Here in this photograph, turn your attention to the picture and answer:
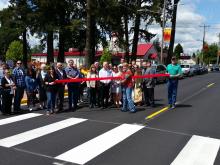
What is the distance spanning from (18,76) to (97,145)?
17.4ft

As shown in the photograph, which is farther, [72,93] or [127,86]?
[72,93]

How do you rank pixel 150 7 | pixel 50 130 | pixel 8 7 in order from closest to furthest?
pixel 50 130 → pixel 150 7 → pixel 8 7

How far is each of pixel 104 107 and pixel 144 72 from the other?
2017 millimetres

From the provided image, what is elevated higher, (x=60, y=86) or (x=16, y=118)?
(x=60, y=86)

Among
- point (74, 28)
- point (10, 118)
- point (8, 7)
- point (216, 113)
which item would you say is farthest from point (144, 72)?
point (8, 7)

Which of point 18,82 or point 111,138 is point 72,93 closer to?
point 18,82

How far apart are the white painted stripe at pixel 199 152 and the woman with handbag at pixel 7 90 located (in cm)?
608

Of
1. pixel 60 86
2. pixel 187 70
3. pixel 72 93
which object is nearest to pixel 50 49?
pixel 187 70

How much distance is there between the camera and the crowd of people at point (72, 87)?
12.1 meters

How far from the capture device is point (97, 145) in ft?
26.1

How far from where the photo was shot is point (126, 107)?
1302 cm

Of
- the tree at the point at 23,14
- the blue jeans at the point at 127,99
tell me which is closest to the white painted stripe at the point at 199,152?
the blue jeans at the point at 127,99

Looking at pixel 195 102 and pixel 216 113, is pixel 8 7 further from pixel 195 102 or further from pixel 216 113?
pixel 216 113

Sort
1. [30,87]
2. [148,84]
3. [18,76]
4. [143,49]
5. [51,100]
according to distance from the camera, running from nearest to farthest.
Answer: [51,100] < [18,76] < [30,87] < [148,84] < [143,49]
